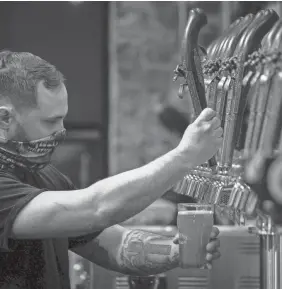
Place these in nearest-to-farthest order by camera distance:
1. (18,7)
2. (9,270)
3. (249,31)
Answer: (249,31) < (9,270) < (18,7)

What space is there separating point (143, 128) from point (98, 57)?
1.80 feet

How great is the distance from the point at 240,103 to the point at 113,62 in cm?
253

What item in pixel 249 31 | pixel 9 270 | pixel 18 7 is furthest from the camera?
pixel 18 7

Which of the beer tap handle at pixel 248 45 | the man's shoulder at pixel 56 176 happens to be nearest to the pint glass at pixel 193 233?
the beer tap handle at pixel 248 45

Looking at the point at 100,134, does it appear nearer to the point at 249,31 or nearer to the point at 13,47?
the point at 13,47

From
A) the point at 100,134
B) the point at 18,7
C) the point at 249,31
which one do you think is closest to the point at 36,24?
the point at 18,7

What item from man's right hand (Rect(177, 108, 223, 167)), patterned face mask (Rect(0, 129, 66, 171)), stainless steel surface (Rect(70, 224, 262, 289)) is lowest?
stainless steel surface (Rect(70, 224, 262, 289))

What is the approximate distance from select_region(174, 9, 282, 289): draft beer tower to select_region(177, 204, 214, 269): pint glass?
0.05 meters

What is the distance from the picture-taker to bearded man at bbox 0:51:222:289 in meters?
1.35

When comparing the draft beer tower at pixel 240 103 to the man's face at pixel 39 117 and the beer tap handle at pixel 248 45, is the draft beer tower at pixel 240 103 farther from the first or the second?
the man's face at pixel 39 117

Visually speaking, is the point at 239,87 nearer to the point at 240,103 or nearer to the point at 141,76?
the point at 240,103

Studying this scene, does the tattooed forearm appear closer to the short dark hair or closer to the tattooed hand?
the tattooed hand

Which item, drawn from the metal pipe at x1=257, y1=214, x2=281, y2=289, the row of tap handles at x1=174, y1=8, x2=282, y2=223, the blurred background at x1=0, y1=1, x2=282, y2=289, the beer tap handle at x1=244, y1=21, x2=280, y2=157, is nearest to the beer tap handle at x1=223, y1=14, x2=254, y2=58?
the row of tap handles at x1=174, y1=8, x2=282, y2=223

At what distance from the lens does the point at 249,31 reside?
143 cm
